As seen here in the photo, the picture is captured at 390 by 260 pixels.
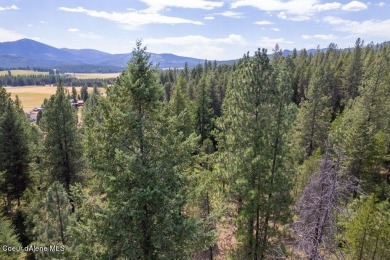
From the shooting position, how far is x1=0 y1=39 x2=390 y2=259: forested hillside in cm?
950

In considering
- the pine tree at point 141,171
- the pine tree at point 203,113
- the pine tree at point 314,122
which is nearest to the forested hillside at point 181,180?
the pine tree at point 141,171

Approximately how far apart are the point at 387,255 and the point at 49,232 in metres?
17.7

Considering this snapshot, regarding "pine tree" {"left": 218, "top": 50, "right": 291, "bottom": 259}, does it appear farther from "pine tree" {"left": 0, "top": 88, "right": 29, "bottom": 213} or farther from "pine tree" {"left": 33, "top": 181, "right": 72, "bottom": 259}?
"pine tree" {"left": 0, "top": 88, "right": 29, "bottom": 213}

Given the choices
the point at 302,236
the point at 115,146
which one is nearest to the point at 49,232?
the point at 115,146

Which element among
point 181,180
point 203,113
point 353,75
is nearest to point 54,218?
point 181,180

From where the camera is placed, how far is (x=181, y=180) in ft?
34.0

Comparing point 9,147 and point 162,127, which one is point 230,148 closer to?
point 162,127

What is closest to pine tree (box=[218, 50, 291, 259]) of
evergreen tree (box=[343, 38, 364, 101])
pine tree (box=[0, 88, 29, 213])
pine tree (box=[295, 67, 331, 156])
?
pine tree (box=[0, 88, 29, 213])

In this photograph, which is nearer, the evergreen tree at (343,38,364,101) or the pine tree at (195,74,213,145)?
the pine tree at (195,74,213,145)

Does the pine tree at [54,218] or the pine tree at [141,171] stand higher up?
the pine tree at [141,171]

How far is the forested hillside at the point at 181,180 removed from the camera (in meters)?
9.50

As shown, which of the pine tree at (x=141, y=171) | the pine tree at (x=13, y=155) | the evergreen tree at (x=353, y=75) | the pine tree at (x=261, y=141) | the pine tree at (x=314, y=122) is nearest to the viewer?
the pine tree at (x=141, y=171)

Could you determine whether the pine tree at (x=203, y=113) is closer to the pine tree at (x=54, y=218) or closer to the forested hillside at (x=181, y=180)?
the forested hillside at (x=181, y=180)

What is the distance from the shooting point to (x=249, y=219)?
15.0 metres
